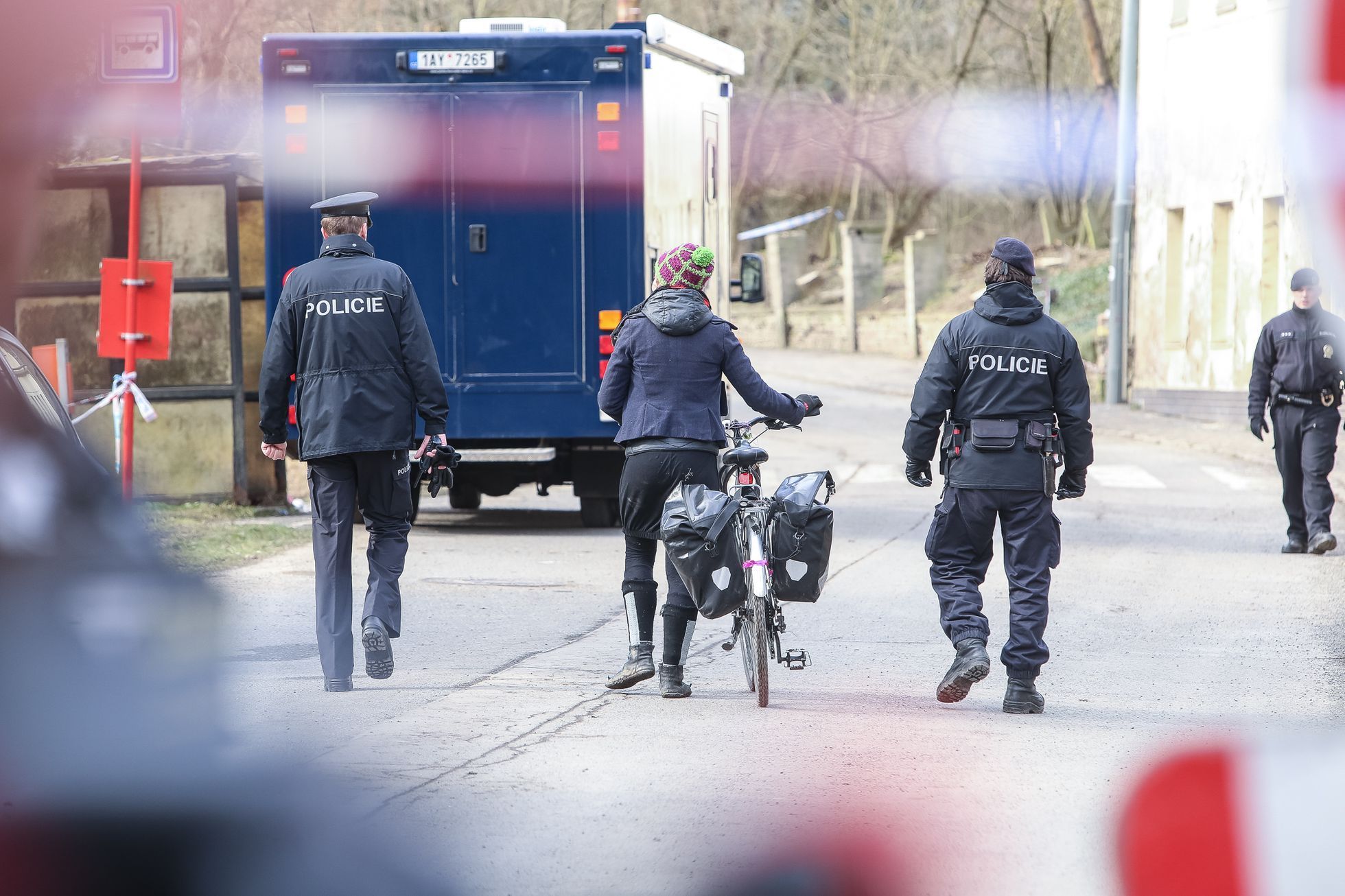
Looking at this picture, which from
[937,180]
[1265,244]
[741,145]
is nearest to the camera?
[1265,244]

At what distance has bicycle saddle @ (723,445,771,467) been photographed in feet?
22.9

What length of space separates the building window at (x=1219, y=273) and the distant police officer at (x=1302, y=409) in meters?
14.2

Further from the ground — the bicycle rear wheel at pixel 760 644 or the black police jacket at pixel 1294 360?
the black police jacket at pixel 1294 360

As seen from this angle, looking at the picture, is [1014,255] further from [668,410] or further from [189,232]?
[189,232]

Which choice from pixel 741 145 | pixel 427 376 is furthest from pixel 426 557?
pixel 741 145

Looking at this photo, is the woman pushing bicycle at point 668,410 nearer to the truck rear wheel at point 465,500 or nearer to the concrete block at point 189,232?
the concrete block at point 189,232

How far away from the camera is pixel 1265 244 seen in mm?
24312

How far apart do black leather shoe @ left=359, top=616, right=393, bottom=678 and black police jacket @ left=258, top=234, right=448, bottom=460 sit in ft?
2.24

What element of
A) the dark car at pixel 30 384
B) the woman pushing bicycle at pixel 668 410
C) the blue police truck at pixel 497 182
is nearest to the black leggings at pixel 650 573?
the woman pushing bicycle at pixel 668 410

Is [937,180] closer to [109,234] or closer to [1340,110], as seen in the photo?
[109,234]

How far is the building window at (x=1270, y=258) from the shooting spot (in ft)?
79.6

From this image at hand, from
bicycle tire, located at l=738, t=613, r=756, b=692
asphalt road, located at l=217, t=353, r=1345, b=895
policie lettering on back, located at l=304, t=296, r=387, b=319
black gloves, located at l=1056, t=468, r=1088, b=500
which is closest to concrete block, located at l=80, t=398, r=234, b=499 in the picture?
asphalt road, located at l=217, t=353, r=1345, b=895

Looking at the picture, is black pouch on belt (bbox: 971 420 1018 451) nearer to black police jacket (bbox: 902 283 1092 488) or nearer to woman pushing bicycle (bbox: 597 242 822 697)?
black police jacket (bbox: 902 283 1092 488)

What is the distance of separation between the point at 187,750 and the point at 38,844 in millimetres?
399
